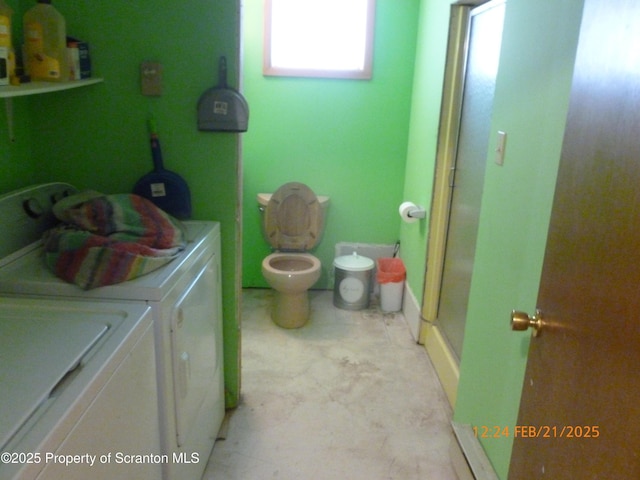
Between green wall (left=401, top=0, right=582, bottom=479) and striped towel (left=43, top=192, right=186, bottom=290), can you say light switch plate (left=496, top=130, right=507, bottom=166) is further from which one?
striped towel (left=43, top=192, right=186, bottom=290)

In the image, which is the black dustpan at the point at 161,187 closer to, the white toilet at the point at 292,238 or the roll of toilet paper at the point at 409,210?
the white toilet at the point at 292,238

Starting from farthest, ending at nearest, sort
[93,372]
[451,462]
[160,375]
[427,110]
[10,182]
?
[427,110] → [451,462] → [10,182] → [160,375] → [93,372]

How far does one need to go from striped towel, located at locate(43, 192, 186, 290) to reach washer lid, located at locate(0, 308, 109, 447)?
0.16 metres

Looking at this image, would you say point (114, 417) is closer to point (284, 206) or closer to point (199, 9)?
point (199, 9)

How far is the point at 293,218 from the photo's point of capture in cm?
341

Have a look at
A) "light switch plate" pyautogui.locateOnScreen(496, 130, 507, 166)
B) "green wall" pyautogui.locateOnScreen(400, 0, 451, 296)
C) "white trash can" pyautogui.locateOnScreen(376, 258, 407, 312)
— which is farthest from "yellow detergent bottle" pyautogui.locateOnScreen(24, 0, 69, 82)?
"white trash can" pyautogui.locateOnScreen(376, 258, 407, 312)

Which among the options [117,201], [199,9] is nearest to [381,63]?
[199,9]

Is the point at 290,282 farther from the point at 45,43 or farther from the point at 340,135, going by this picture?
the point at 45,43

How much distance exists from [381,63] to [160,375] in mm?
2623

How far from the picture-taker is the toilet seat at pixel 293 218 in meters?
3.33

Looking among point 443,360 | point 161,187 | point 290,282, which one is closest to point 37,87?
point 161,187

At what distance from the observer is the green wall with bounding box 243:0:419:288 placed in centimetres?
336

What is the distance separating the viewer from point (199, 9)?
6.31 ft

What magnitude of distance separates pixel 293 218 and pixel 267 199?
0.22 meters
